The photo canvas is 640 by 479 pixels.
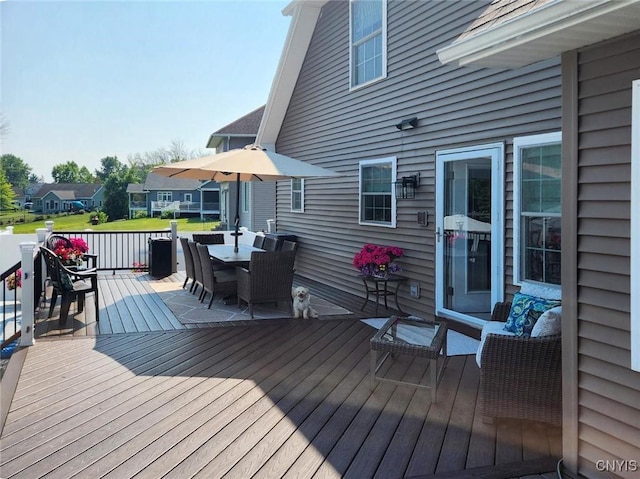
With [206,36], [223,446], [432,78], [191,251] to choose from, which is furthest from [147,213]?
[223,446]

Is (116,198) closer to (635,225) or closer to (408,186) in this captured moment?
(408,186)

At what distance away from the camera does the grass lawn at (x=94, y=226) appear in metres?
17.2

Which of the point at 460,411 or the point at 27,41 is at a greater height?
the point at 27,41

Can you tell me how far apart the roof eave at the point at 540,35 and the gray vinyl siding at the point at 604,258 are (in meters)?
0.12

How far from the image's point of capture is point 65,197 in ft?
107

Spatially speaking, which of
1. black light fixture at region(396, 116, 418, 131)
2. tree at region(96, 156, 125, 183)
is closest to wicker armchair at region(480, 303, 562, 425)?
black light fixture at region(396, 116, 418, 131)

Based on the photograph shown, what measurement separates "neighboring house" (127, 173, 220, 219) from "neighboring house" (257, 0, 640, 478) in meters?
26.5

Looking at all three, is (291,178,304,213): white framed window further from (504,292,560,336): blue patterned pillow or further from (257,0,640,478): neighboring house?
(504,292,560,336): blue patterned pillow

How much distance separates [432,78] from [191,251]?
3961 millimetres

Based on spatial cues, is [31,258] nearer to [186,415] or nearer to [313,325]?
[186,415]

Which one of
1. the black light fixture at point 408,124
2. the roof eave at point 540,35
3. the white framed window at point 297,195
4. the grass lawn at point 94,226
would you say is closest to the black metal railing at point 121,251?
the white framed window at point 297,195

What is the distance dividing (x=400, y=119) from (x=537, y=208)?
2.55 meters

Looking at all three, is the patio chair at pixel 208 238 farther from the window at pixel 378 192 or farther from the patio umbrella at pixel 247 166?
the window at pixel 378 192

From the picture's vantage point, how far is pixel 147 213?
120 feet
